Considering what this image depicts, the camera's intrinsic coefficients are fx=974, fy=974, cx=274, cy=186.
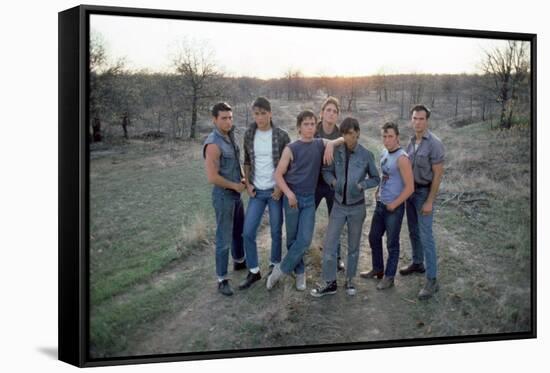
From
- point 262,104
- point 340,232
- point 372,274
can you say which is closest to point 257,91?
point 262,104

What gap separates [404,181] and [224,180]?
183cm

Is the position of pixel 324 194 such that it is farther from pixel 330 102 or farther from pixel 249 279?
pixel 249 279

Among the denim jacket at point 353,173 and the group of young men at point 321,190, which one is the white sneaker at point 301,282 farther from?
the denim jacket at point 353,173

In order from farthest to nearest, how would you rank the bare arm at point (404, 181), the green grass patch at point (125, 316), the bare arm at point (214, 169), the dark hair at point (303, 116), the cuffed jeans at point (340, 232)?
the bare arm at point (404, 181) < the cuffed jeans at point (340, 232) < the dark hair at point (303, 116) < the bare arm at point (214, 169) < the green grass patch at point (125, 316)

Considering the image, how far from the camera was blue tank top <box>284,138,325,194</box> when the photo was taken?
9.01m

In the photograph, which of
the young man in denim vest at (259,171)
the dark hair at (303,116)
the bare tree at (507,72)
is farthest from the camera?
the bare tree at (507,72)

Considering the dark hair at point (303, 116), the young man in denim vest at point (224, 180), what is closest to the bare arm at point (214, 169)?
the young man in denim vest at point (224, 180)

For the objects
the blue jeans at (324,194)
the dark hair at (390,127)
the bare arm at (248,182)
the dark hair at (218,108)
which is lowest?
the blue jeans at (324,194)

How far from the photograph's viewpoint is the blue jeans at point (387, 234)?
948 centimetres

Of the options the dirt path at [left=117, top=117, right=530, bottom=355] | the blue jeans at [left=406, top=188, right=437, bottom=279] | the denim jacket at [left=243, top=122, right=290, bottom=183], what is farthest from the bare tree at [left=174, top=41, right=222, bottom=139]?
the blue jeans at [left=406, top=188, right=437, bottom=279]

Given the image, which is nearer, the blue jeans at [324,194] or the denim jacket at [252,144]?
the denim jacket at [252,144]

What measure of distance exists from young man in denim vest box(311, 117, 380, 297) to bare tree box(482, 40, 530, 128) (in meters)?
1.73

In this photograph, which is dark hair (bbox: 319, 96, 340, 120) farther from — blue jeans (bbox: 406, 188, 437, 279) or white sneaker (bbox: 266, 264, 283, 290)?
white sneaker (bbox: 266, 264, 283, 290)

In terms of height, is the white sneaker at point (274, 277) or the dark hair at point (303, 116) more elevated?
the dark hair at point (303, 116)
